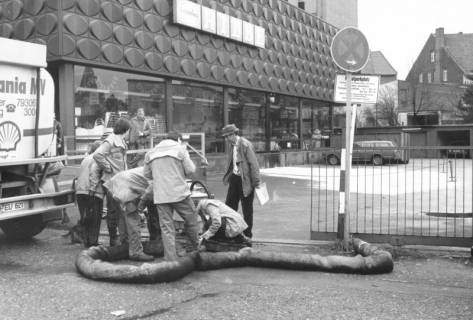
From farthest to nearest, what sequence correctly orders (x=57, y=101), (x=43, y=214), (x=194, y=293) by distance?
(x=57, y=101) → (x=43, y=214) → (x=194, y=293)

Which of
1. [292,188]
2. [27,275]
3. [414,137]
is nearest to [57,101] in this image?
[292,188]

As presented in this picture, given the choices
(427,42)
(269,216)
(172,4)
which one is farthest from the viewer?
(427,42)

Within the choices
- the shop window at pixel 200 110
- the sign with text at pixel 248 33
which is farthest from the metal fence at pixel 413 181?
the sign with text at pixel 248 33

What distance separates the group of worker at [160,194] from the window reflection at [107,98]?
8.04m

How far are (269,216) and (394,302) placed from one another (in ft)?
18.7

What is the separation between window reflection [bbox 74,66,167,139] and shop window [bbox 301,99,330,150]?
567 inches

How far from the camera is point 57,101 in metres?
16.0

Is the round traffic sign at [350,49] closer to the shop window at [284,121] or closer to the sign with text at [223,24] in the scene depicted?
the sign with text at [223,24]

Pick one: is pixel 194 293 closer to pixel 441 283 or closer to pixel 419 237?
pixel 441 283

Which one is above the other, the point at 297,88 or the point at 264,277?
the point at 297,88

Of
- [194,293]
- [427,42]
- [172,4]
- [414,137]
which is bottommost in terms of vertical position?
[194,293]

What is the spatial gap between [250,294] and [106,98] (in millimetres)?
12854

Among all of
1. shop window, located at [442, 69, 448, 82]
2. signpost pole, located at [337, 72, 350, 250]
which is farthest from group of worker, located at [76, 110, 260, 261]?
shop window, located at [442, 69, 448, 82]

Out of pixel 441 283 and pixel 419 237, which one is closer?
pixel 441 283
